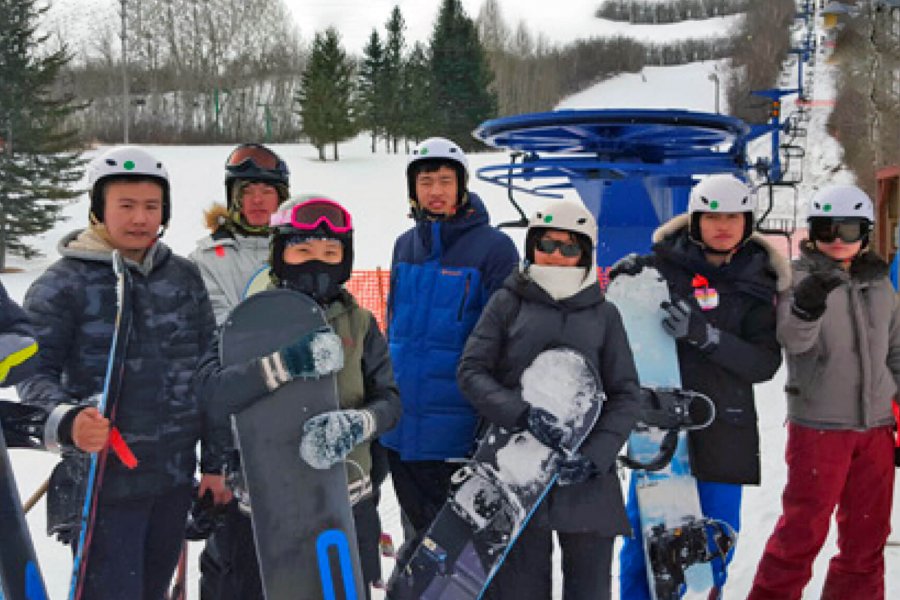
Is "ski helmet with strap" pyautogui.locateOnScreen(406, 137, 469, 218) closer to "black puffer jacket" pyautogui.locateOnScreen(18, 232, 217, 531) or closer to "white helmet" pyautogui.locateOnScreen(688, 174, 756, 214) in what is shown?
"white helmet" pyautogui.locateOnScreen(688, 174, 756, 214)

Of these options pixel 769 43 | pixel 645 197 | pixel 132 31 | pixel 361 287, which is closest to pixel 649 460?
pixel 645 197

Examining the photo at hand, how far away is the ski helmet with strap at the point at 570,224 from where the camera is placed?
2.58 metres

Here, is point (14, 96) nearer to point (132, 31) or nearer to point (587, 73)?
point (132, 31)

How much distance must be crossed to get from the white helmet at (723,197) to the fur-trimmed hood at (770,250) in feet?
Result: 0.40

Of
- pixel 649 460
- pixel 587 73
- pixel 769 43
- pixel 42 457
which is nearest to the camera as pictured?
pixel 649 460

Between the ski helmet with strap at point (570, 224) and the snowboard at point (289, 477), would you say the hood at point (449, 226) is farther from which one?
the snowboard at point (289, 477)

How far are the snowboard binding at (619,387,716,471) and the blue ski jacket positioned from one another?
2.13ft

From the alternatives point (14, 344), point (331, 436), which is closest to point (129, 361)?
point (14, 344)

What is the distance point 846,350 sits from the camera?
9.58 ft

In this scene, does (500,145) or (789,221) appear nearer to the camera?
(500,145)

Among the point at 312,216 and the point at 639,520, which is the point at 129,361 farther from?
the point at 639,520

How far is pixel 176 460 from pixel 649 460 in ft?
5.58

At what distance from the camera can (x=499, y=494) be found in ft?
8.04

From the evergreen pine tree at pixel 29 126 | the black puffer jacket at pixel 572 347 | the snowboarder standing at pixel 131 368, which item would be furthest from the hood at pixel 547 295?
the evergreen pine tree at pixel 29 126
